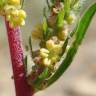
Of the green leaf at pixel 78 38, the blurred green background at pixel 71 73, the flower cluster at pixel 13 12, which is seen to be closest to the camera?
the flower cluster at pixel 13 12

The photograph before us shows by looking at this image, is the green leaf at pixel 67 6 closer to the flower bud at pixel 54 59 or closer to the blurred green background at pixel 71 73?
the flower bud at pixel 54 59

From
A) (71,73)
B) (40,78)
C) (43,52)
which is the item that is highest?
(43,52)

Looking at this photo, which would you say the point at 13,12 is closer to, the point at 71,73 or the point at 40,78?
the point at 40,78

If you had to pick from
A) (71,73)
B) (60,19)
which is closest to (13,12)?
(60,19)

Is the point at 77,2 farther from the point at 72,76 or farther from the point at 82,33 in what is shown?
the point at 72,76

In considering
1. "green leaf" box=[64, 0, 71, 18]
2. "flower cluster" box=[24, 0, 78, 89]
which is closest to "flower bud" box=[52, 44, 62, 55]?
"flower cluster" box=[24, 0, 78, 89]

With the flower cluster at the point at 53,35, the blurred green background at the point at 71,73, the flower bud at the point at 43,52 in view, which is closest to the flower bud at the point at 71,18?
the flower cluster at the point at 53,35

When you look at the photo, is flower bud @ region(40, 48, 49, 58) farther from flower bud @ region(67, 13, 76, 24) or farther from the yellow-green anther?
flower bud @ region(67, 13, 76, 24)
